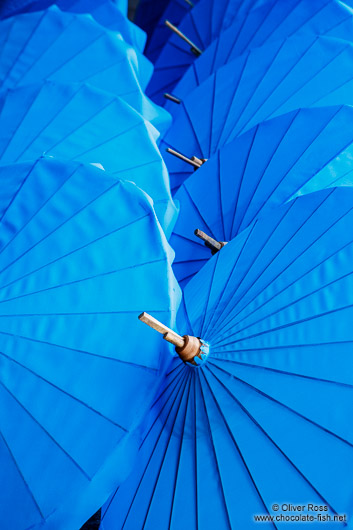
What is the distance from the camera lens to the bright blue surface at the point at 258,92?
2076 mm

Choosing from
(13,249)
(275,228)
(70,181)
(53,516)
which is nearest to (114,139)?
(70,181)

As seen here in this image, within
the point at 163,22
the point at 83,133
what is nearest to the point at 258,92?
the point at 83,133

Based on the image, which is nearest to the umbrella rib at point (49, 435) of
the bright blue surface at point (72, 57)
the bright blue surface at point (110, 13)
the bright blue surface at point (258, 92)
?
the bright blue surface at point (258, 92)

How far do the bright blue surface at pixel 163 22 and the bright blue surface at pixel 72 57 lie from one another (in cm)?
112

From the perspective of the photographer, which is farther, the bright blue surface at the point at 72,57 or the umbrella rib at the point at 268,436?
the bright blue surface at the point at 72,57

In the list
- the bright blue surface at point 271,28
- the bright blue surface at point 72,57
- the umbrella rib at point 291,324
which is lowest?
the umbrella rib at point 291,324

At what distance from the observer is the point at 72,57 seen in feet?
8.60

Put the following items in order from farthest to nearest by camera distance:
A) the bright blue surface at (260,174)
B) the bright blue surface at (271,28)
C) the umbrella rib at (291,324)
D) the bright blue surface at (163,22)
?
the bright blue surface at (163,22)
the bright blue surface at (271,28)
the bright blue surface at (260,174)
the umbrella rib at (291,324)

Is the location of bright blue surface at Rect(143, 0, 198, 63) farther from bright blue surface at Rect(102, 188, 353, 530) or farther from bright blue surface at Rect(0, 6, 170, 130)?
bright blue surface at Rect(102, 188, 353, 530)

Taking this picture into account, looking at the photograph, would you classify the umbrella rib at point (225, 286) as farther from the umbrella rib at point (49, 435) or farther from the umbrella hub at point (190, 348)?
the umbrella rib at point (49, 435)

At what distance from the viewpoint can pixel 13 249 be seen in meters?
1.67

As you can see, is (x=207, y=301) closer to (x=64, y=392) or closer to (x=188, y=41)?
(x=64, y=392)

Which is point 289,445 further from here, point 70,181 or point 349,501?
point 70,181

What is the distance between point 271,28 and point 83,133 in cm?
107
